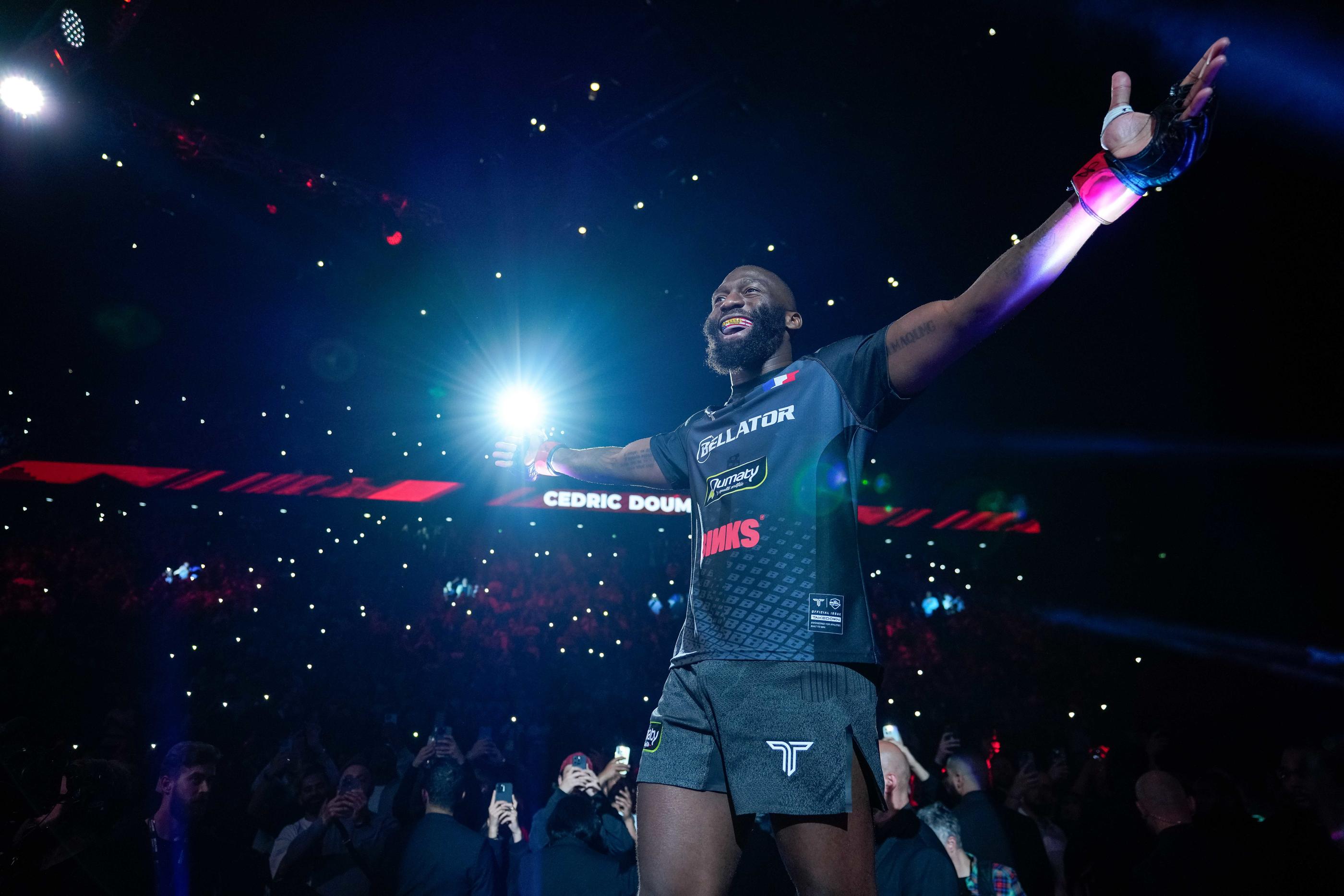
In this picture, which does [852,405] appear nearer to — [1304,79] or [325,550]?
[1304,79]

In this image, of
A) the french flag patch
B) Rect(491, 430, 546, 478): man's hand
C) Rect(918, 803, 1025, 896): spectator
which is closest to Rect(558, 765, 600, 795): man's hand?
Rect(918, 803, 1025, 896): spectator

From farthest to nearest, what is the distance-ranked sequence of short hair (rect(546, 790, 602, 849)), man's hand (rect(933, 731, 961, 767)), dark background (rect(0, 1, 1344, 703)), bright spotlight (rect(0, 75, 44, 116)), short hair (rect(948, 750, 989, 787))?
bright spotlight (rect(0, 75, 44, 116)) < man's hand (rect(933, 731, 961, 767)) < dark background (rect(0, 1, 1344, 703)) < short hair (rect(948, 750, 989, 787)) < short hair (rect(546, 790, 602, 849))

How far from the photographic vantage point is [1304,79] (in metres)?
5.23

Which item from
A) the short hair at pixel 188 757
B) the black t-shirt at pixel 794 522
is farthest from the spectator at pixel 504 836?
the black t-shirt at pixel 794 522

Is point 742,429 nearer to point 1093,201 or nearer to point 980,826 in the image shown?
point 1093,201

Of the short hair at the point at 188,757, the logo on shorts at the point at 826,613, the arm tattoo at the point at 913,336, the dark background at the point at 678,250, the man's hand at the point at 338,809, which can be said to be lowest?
the man's hand at the point at 338,809

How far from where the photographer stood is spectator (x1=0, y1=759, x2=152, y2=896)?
305 centimetres

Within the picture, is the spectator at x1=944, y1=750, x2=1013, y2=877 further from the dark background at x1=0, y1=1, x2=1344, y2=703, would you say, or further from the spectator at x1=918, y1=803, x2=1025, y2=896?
the dark background at x1=0, y1=1, x2=1344, y2=703

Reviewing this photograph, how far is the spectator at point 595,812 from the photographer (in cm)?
411

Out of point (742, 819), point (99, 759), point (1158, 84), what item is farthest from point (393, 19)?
point (742, 819)

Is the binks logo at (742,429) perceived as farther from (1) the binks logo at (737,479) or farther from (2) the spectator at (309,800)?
(2) the spectator at (309,800)

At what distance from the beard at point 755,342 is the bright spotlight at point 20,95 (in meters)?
7.72

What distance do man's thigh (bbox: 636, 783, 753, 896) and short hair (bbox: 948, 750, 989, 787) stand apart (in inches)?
145

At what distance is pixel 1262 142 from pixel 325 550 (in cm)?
1279
